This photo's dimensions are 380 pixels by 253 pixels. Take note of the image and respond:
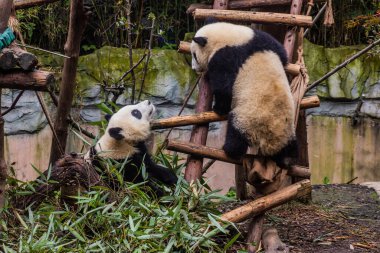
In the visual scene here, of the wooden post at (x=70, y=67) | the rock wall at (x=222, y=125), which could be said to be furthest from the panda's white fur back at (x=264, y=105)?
the rock wall at (x=222, y=125)

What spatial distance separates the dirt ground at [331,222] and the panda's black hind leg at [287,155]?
536 millimetres

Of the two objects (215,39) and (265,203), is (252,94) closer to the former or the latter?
(215,39)

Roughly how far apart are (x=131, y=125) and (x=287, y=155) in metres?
1.04

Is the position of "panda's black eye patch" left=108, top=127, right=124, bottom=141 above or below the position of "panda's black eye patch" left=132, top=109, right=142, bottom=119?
below

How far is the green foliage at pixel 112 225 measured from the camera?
12.3 ft

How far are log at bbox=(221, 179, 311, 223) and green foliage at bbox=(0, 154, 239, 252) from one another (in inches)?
6.1

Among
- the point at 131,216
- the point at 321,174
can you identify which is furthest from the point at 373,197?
the point at 131,216

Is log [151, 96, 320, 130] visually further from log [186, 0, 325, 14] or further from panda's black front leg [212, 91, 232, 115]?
log [186, 0, 325, 14]

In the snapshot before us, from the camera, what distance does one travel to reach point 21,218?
3986 millimetres

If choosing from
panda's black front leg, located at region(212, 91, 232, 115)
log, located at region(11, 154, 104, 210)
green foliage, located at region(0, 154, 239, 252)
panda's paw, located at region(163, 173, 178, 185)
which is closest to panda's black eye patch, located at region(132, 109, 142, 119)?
panda's paw, located at region(163, 173, 178, 185)

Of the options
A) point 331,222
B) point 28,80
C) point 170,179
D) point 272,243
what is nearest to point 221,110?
point 170,179

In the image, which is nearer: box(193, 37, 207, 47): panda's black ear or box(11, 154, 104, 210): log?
box(11, 154, 104, 210): log

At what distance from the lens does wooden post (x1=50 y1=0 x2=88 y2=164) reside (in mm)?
4617

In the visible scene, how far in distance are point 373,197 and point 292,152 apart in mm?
1754
